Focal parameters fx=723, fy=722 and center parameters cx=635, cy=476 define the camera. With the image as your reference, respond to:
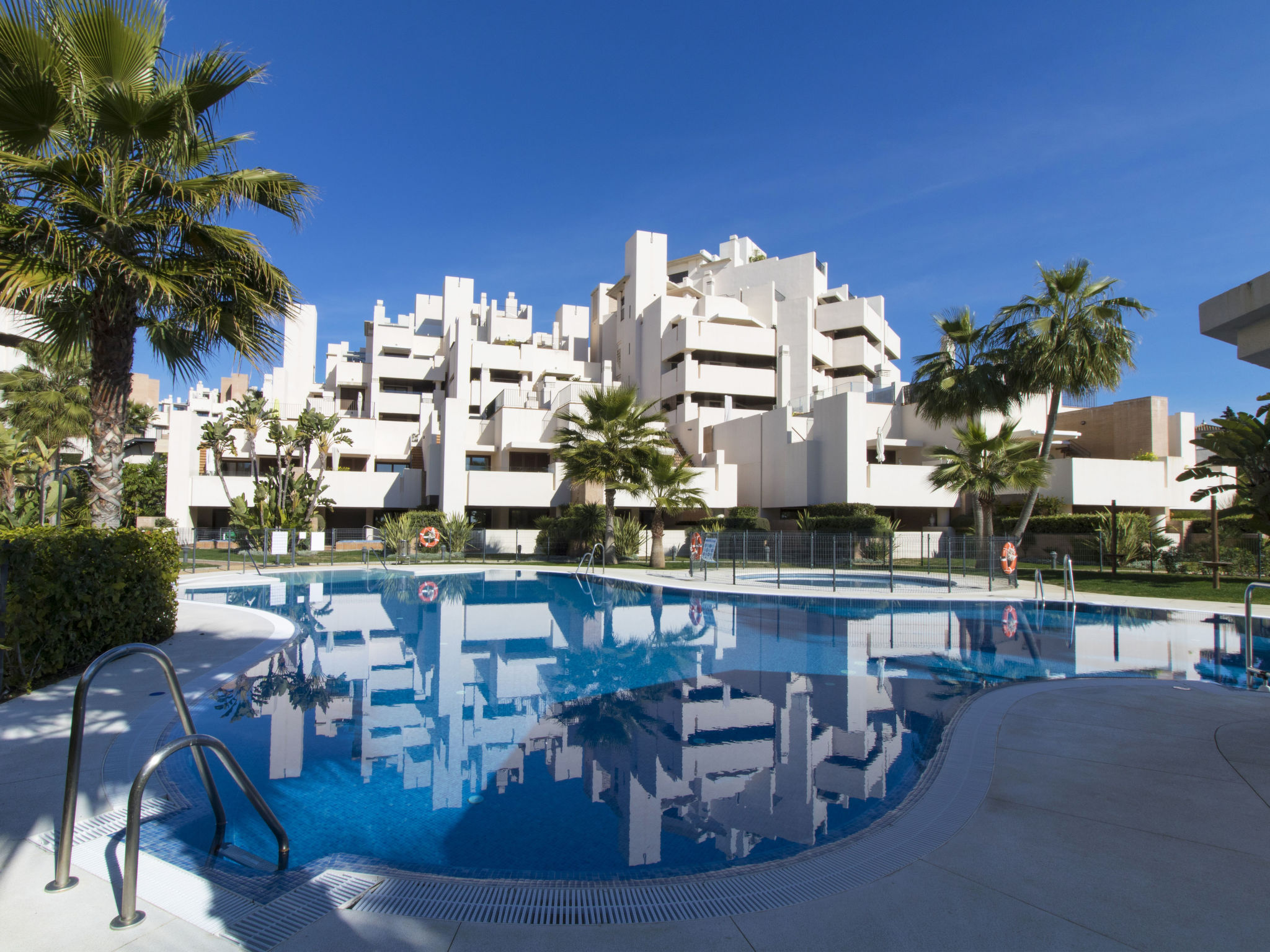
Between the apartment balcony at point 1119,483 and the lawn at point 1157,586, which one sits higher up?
the apartment balcony at point 1119,483

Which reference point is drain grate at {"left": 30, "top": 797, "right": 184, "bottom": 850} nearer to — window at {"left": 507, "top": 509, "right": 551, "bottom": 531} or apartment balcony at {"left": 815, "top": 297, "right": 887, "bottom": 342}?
window at {"left": 507, "top": 509, "right": 551, "bottom": 531}

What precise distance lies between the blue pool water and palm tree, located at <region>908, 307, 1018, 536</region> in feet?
A: 39.4

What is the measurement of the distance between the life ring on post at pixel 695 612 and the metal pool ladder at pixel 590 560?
644 centimetres

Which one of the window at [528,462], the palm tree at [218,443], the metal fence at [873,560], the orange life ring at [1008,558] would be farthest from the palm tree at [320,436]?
the orange life ring at [1008,558]

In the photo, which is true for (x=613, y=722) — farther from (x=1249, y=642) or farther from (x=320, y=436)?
(x=320, y=436)

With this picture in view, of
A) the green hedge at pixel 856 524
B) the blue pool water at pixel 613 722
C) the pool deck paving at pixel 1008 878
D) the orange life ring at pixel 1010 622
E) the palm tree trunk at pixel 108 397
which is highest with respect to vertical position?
the palm tree trunk at pixel 108 397

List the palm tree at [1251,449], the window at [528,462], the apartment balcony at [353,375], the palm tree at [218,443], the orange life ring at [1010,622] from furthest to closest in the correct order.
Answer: the apartment balcony at [353,375] < the window at [528,462] < the palm tree at [218,443] < the orange life ring at [1010,622] < the palm tree at [1251,449]

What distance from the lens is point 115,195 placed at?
7.12 m

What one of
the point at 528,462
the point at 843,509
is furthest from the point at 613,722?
the point at 528,462

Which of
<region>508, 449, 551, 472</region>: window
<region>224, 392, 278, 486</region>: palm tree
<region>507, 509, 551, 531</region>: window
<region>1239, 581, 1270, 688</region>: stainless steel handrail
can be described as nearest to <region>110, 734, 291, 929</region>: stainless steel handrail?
<region>1239, 581, 1270, 688</region>: stainless steel handrail

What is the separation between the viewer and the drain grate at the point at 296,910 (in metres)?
3.10

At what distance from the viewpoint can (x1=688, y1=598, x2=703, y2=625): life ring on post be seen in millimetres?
14492

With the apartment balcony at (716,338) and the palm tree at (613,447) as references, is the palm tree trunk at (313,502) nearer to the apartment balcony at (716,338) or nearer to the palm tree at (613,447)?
the palm tree at (613,447)

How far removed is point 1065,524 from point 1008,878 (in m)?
27.2
